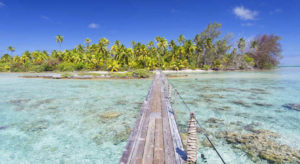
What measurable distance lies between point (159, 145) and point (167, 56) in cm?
5607

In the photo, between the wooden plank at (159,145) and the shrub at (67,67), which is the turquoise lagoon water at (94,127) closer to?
the wooden plank at (159,145)

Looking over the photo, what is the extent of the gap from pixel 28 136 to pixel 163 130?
6.04 m

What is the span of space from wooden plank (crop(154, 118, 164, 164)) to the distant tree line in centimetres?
4248

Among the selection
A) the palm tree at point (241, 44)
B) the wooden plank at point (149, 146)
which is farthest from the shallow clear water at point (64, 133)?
the palm tree at point (241, 44)

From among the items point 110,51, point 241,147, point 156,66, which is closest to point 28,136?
point 241,147

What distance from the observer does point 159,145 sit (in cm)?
383

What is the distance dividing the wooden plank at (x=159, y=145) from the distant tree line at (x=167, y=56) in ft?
139

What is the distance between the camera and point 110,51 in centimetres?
5831

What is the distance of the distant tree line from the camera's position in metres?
49.6

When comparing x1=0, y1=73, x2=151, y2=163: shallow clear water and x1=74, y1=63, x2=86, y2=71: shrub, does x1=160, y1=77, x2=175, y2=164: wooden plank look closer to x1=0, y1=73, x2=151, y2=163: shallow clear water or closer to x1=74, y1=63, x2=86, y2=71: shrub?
x1=0, y1=73, x2=151, y2=163: shallow clear water

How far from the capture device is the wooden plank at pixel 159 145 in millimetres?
3286

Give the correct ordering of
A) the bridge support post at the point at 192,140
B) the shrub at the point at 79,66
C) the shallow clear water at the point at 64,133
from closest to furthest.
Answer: the bridge support post at the point at 192,140
the shallow clear water at the point at 64,133
the shrub at the point at 79,66

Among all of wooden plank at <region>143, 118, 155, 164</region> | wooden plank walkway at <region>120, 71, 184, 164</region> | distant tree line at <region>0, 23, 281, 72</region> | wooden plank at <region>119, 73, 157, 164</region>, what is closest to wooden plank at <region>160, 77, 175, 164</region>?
wooden plank walkway at <region>120, 71, 184, 164</region>

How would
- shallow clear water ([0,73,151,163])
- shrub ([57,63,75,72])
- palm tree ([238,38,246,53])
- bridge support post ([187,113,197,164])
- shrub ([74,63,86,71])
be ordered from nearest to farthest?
bridge support post ([187,113,197,164]) < shallow clear water ([0,73,151,163]) < shrub ([57,63,75,72]) < shrub ([74,63,86,71]) < palm tree ([238,38,246,53])
